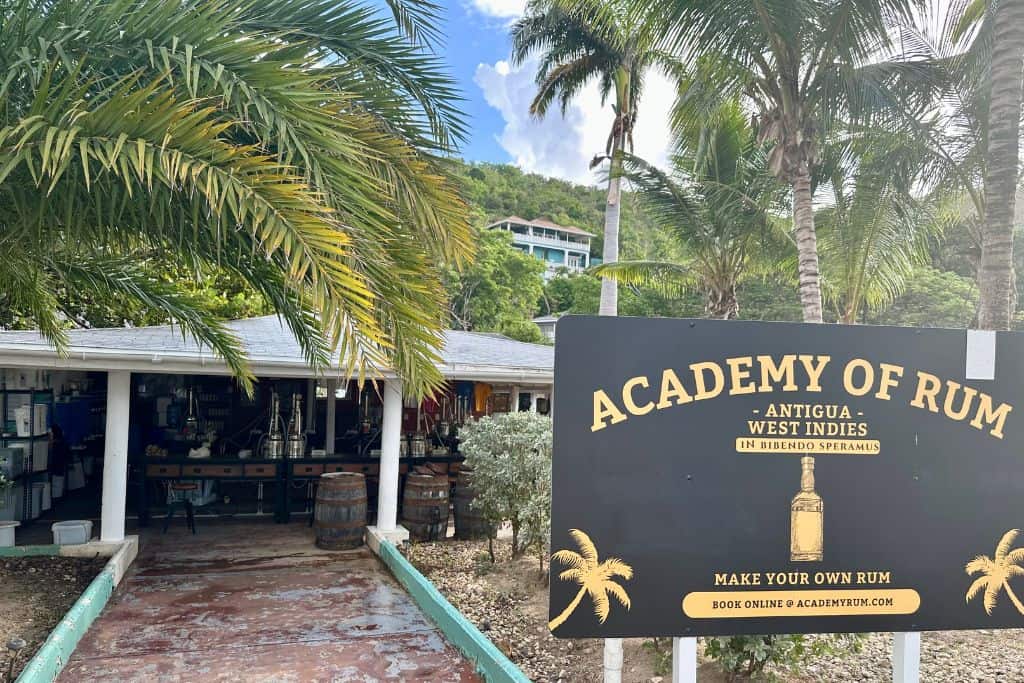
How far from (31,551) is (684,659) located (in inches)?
279

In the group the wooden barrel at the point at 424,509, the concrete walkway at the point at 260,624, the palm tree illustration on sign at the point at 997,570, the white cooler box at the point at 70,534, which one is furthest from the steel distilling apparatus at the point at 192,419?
the palm tree illustration on sign at the point at 997,570

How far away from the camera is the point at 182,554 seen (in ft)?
26.2

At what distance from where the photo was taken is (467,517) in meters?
8.86

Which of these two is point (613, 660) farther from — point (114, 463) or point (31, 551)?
point (31, 551)

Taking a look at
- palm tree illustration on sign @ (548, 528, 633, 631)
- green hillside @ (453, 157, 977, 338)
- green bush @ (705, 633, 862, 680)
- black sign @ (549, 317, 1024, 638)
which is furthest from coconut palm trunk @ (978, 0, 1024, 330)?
palm tree illustration on sign @ (548, 528, 633, 631)

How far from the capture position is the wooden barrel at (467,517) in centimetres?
881

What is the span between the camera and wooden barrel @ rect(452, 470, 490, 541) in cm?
881

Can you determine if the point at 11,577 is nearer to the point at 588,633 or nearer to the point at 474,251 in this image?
the point at 474,251

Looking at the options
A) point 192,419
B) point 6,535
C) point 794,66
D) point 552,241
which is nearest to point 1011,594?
point 794,66

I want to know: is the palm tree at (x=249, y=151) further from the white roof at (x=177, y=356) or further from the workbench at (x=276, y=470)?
the workbench at (x=276, y=470)

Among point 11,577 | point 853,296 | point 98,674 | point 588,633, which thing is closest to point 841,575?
point 588,633

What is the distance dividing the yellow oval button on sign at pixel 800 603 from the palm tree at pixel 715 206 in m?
9.24

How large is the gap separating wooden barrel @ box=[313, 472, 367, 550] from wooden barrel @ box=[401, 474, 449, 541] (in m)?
0.64

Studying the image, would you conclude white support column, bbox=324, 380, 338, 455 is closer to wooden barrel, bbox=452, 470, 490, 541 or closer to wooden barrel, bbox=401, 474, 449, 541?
wooden barrel, bbox=401, 474, 449, 541
